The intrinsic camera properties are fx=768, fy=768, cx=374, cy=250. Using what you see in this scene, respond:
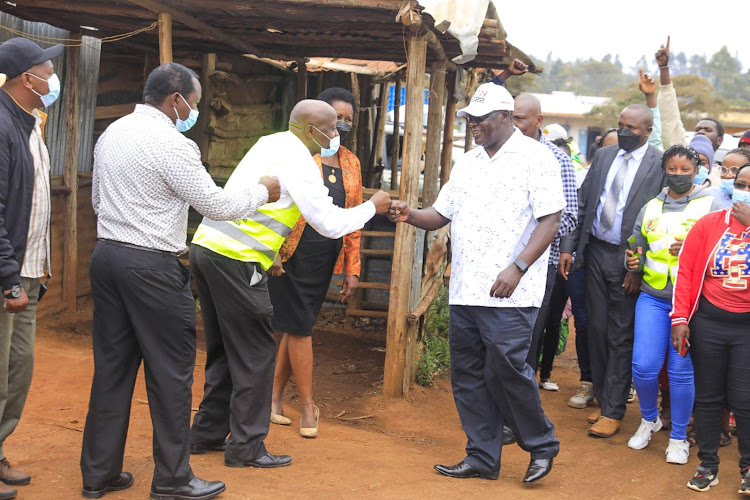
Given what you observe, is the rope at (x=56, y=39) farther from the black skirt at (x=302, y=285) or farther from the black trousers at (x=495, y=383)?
the black trousers at (x=495, y=383)

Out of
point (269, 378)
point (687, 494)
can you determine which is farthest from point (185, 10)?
point (687, 494)

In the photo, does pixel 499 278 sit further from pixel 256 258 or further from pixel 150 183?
pixel 150 183

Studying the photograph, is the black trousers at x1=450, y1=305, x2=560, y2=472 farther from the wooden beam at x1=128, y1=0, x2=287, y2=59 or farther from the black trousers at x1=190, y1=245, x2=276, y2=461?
the wooden beam at x1=128, y1=0, x2=287, y2=59

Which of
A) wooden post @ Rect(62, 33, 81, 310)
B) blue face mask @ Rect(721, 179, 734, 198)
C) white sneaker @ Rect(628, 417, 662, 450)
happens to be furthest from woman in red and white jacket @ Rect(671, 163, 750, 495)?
wooden post @ Rect(62, 33, 81, 310)

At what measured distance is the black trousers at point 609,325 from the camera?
549 cm

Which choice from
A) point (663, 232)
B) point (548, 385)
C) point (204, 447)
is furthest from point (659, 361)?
point (204, 447)

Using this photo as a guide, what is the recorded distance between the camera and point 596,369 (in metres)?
5.84

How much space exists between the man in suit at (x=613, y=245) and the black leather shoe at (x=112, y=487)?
3331 mm

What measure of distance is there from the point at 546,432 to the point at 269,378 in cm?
160

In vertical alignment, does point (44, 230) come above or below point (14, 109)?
below

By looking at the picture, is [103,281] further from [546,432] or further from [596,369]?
[596,369]

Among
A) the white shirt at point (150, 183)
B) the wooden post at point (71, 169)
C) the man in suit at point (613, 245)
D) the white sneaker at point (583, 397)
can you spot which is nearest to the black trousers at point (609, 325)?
the man in suit at point (613, 245)

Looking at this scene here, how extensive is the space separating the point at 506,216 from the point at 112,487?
2.48m

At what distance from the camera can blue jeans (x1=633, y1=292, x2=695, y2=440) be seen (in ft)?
16.4
